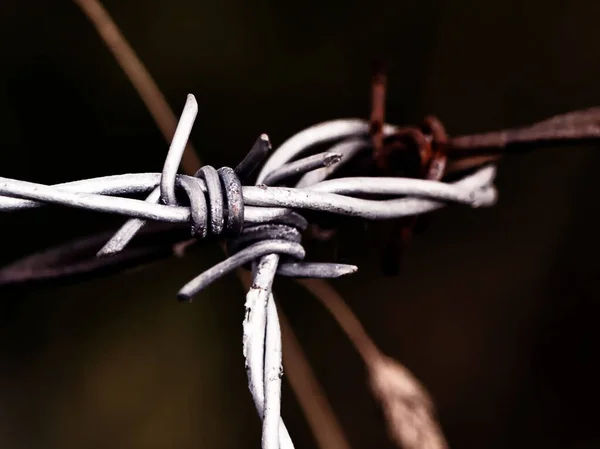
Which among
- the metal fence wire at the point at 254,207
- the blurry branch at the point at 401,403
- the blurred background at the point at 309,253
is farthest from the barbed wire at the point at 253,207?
the blurred background at the point at 309,253

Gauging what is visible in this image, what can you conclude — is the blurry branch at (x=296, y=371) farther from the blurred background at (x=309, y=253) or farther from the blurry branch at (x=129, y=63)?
the blurred background at (x=309, y=253)

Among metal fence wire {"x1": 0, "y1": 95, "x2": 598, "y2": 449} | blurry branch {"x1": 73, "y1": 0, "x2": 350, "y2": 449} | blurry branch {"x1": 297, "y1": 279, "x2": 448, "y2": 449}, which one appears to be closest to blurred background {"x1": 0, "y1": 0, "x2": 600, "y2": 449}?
blurry branch {"x1": 73, "y1": 0, "x2": 350, "y2": 449}

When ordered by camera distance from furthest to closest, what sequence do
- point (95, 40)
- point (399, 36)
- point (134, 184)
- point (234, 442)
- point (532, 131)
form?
point (234, 442)
point (399, 36)
point (95, 40)
point (532, 131)
point (134, 184)

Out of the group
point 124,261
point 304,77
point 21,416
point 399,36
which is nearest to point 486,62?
Answer: point 399,36

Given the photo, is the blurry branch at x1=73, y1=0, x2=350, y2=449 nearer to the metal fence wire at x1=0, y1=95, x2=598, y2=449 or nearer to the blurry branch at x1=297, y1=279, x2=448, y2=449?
the blurry branch at x1=297, y1=279, x2=448, y2=449

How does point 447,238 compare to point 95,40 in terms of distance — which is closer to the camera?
point 95,40

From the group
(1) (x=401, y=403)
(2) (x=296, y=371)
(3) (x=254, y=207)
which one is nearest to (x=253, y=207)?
(3) (x=254, y=207)

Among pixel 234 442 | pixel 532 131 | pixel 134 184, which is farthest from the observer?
pixel 234 442

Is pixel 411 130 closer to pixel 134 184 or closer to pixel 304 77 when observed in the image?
pixel 134 184
